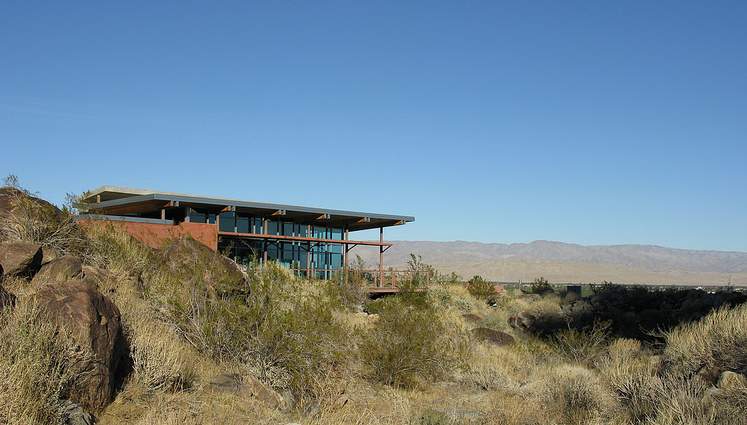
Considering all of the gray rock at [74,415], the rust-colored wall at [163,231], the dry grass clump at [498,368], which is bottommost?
the dry grass clump at [498,368]

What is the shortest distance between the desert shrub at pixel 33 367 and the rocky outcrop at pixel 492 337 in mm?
16282

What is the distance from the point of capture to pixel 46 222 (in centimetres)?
1452

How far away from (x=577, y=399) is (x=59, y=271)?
9406 millimetres

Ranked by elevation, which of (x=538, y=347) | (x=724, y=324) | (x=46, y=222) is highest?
(x=46, y=222)

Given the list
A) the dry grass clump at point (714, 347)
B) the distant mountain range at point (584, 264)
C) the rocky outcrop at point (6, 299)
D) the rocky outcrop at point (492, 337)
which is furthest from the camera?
the distant mountain range at point (584, 264)

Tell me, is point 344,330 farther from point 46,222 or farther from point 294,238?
point 294,238

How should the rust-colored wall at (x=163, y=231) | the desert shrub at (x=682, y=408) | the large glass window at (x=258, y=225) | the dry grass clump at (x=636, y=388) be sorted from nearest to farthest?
the desert shrub at (x=682, y=408), the dry grass clump at (x=636, y=388), the rust-colored wall at (x=163, y=231), the large glass window at (x=258, y=225)

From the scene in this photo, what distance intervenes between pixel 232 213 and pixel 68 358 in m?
25.7

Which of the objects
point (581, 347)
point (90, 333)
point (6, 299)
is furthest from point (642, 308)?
point (6, 299)

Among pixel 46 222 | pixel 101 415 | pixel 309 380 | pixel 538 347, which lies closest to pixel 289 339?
pixel 309 380

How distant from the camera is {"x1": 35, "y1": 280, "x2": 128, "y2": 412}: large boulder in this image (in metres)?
8.94

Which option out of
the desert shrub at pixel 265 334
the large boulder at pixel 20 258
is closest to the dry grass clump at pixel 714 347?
the desert shrub at pixel 265 334

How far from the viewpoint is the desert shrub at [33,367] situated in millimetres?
7332

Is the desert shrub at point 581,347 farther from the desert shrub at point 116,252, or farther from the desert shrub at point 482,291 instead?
the desert shrub at point 482,291
